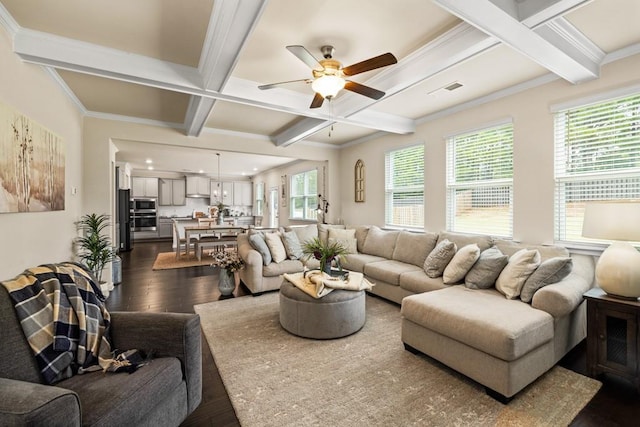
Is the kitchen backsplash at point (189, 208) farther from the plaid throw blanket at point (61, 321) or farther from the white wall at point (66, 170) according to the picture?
the plaid throw blanket at point (61, 321)

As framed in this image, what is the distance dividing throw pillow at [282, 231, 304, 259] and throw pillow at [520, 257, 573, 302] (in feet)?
9.88

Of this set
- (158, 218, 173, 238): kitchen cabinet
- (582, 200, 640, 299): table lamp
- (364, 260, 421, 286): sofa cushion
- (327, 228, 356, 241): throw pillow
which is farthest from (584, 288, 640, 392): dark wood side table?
(158, 218, 173, 238): kitchen cabinet

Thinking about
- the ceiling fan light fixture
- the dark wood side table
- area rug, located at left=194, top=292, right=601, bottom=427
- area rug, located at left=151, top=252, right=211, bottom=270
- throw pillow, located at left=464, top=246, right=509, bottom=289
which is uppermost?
the ceiling fan light fixture

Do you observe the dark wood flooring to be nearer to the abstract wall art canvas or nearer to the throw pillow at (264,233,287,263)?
the throw pillow at (264,233,287,263)

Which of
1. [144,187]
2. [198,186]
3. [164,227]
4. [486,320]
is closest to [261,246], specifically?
[486,320]

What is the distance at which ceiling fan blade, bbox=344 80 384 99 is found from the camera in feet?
8.77

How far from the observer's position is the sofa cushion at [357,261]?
4.34 meters

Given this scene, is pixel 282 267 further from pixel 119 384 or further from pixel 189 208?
pixel 189 208

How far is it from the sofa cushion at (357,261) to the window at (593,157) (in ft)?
7.38

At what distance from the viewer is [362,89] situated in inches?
108

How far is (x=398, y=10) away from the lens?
7.02ft

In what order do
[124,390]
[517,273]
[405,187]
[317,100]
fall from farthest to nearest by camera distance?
[405,187] → [317,100] → [517,273] → [124,390]

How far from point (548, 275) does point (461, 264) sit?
0.74 meters

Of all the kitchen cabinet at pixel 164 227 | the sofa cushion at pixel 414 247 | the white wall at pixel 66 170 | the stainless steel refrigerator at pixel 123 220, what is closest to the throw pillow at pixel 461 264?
the sofa cushion at pixel 414 247
